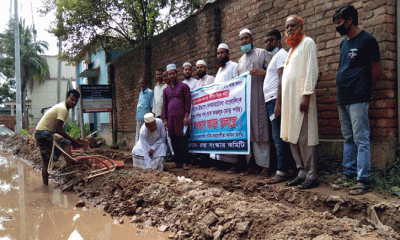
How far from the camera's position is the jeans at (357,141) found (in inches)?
113

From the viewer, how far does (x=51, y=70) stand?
2930 centimetres

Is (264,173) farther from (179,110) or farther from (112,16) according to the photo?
(112,16)

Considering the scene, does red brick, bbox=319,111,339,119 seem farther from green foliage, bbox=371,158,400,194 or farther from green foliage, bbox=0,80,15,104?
green foliage, bbox=0,80,15,104

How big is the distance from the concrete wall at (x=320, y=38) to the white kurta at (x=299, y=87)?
620 millimetres

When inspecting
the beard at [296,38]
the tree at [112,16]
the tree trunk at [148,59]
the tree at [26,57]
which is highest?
the tree at [26,57]

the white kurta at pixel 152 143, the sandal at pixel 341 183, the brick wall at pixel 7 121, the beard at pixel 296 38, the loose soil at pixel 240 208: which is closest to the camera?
the loose soil at pixel 240 208

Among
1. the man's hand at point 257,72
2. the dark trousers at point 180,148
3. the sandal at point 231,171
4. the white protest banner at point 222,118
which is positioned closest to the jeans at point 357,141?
the man's hand at point 257,72

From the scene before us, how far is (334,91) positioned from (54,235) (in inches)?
137

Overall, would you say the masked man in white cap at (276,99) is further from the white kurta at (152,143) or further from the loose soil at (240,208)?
the white kurta at (152,143)

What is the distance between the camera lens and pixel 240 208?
2.64 meters

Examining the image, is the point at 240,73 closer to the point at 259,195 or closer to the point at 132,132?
the point at 259,195

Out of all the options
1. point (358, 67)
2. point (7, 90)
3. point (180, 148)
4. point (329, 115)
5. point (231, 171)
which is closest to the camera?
point (358, 67)

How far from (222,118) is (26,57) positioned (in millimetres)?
25245

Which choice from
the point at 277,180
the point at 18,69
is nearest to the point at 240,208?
the point at 277,180
